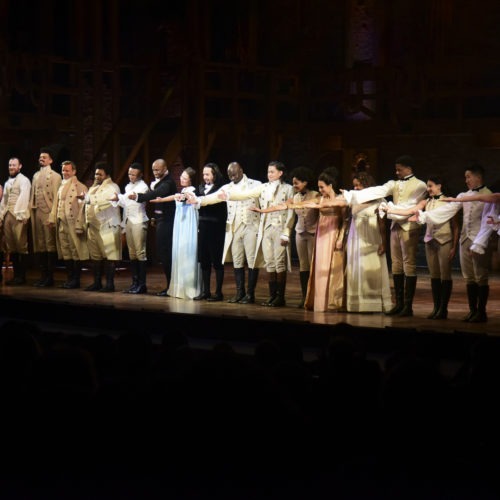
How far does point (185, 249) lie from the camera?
9828 millimetres

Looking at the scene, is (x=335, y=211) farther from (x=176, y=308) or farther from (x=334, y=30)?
(x=334, y=30)

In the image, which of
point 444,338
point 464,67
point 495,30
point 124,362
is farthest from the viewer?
point 495,30

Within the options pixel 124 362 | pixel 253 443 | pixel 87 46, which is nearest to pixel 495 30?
pixel 87 46

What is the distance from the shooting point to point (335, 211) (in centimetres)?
869

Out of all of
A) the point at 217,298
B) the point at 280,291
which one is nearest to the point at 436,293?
the point at 280,291

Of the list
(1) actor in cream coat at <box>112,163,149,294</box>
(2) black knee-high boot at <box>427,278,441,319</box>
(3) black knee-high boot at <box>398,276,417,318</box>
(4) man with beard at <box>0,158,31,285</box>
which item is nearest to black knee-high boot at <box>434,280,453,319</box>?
(2) black knee-high boot at <box>427,278,441,319</box>

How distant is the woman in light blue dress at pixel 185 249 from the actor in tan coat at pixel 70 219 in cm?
117

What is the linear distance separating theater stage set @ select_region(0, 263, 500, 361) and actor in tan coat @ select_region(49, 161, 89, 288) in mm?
384

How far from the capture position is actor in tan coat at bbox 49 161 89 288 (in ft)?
34.7

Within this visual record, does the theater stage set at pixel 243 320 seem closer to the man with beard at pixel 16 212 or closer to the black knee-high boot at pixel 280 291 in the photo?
the black knee-high boot at pixel 280 291

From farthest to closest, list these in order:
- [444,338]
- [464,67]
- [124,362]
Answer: [464,67]
[444,338]
[124,362]

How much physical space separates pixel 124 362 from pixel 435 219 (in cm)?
411

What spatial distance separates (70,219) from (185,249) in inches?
59.0

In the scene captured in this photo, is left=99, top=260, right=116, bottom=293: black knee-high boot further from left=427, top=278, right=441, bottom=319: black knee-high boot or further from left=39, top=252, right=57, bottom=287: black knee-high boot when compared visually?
left=427, top=278, right=441, bottom=319: black knee-high boot
